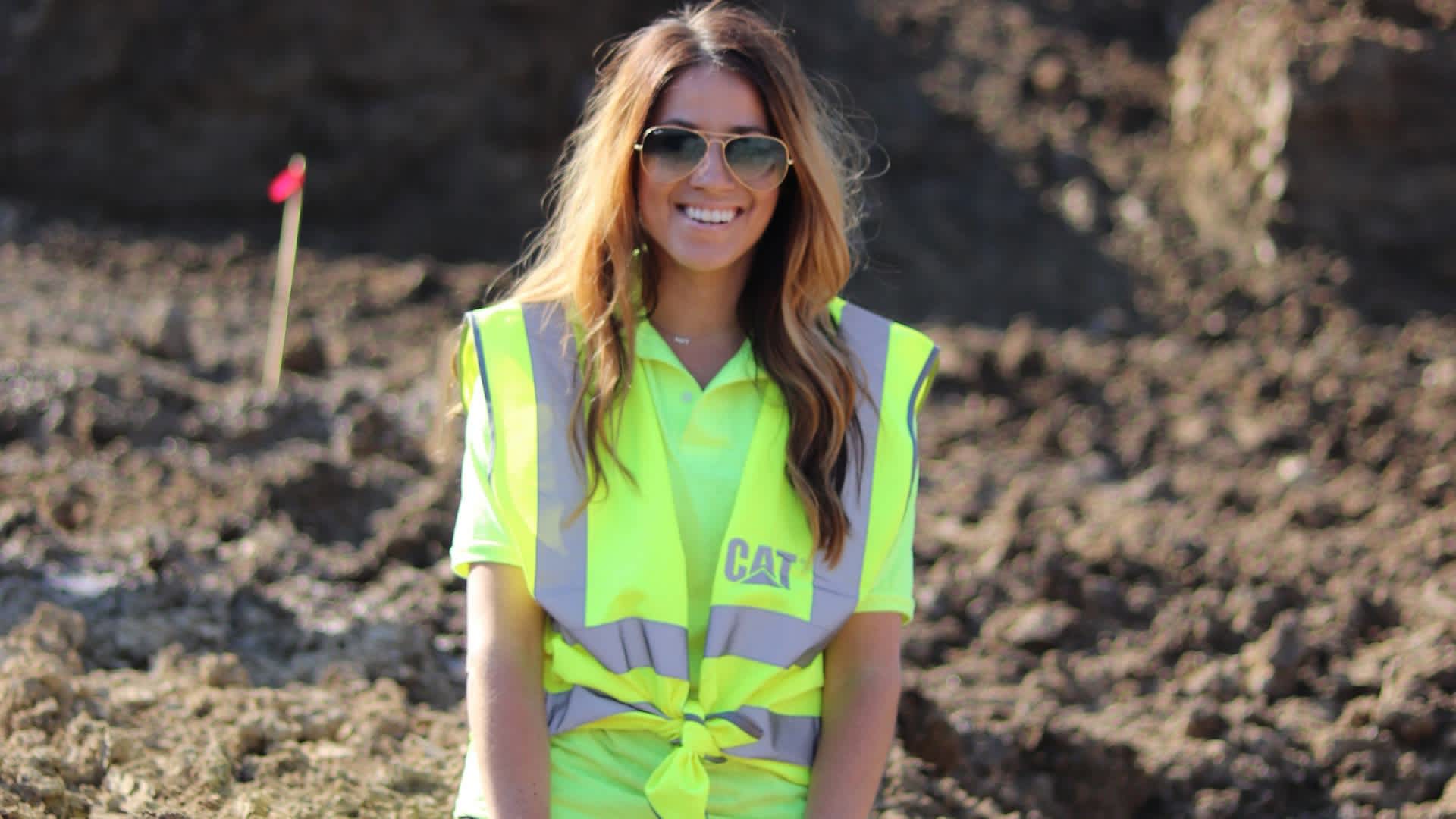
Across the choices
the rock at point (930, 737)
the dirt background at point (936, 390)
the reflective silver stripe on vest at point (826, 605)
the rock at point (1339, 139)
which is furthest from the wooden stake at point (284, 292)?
the rock at point (1339, 139)

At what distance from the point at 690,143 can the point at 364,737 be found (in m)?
1.66

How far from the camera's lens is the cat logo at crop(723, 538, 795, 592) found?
250cm

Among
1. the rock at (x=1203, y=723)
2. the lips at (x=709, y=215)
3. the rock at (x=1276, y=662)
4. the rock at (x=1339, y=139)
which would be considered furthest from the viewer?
the rock at (x=1339, y=139)

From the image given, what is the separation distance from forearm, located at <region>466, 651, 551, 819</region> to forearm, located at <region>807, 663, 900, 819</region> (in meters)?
0.41

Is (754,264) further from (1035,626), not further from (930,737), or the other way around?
(1035,626)

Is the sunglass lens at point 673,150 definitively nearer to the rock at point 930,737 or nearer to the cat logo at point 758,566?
the cat logo at point 758,566

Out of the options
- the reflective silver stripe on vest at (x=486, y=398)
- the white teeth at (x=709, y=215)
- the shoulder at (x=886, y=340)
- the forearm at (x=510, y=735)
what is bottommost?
the forearm at (x=510, y=735)

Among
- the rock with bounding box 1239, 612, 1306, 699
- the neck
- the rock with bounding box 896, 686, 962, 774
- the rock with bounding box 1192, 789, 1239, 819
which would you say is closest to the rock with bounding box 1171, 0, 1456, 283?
the rock with bounding box 1239, 612, 1306, 699

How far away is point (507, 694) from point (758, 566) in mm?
413

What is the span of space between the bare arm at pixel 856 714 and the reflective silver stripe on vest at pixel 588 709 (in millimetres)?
262

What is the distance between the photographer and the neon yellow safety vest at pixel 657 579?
97.0 inches

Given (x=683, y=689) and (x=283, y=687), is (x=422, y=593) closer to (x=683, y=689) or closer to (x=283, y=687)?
(x=283, y=687)

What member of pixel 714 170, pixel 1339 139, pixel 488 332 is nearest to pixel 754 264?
pixel 714 170

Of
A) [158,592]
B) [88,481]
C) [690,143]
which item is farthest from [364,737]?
[88,481]
